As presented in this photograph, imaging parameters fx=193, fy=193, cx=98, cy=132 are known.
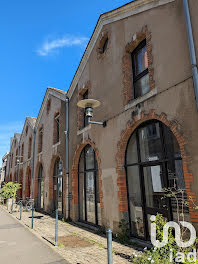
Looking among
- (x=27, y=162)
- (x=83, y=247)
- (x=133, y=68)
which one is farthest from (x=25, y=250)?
(x=27, y=162)

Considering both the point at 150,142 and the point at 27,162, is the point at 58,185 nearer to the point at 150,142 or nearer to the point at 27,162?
the point at 150,142

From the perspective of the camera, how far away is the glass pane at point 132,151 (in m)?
6.29

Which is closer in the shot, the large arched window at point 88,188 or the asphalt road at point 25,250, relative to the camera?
the asphalt road at point 25,250

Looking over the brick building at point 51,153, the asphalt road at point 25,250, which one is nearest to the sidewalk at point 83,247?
the asphalt road at point 25,250

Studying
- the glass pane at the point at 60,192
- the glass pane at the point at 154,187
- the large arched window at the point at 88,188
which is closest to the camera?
the glass pane at the point at 154,187

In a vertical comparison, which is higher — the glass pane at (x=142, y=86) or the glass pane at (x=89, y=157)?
the glass pane at (x=142, y=86)

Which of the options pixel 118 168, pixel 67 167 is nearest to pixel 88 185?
pixel 67 167

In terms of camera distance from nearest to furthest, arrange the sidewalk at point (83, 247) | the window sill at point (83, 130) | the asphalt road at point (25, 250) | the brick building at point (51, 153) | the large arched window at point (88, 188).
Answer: the sidewalk at point (83, 247), the asphalt road at point (25, 250), the large arched window at point (88, 188), the window sill at point (83, 130), the brick building at point (51, 153)

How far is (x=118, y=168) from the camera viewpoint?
6.42m

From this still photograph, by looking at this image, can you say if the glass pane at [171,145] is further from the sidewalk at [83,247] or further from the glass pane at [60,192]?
the glass pane at [60,192]

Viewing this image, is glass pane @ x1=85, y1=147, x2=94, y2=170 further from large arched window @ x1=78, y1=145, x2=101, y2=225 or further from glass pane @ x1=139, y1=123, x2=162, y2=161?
glass pane @ x1=139, y1=123, x2=162, y2=161

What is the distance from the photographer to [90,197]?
8453 mm

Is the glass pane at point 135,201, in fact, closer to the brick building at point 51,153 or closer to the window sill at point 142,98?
the window sill at point 142,98

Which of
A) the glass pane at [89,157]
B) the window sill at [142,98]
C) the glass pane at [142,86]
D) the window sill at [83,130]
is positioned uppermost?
the glass pane at [142,86]
